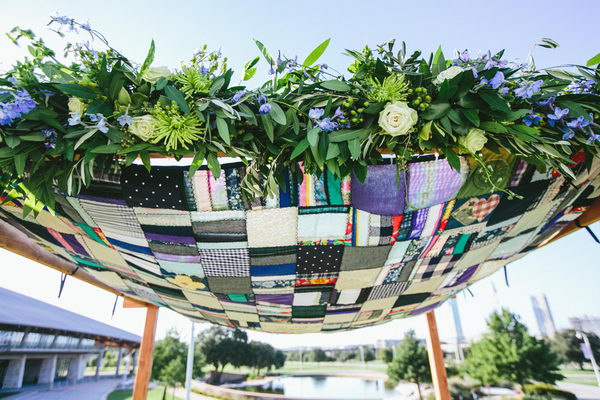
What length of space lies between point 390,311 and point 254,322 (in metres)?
0.93

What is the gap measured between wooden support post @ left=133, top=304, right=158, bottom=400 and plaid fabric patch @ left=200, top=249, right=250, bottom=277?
7.05ft

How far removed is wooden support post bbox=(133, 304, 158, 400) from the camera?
112 inches

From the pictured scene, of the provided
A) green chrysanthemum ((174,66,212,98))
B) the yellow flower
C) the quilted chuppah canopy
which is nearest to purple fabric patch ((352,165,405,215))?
the quilted chuppah canopy

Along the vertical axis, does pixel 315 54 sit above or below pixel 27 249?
above

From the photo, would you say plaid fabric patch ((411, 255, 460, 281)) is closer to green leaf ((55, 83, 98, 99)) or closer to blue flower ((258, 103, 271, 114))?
blue flower ((258, 103, 271, 114))

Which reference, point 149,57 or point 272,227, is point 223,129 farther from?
point 272,227

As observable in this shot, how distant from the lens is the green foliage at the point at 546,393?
12711 mm

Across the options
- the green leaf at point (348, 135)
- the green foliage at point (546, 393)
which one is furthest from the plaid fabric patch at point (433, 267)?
the green foliage at point (546, 393)

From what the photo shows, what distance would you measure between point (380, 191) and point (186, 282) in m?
1.03

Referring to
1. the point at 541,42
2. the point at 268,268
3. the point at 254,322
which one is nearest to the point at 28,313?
the point at 254,322

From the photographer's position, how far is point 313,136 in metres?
0.75

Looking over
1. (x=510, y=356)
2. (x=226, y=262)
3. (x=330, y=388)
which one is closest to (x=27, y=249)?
(x=226, y=262)

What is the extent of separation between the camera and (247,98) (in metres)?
0.78

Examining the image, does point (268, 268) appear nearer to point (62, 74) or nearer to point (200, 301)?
point (200, 301)
